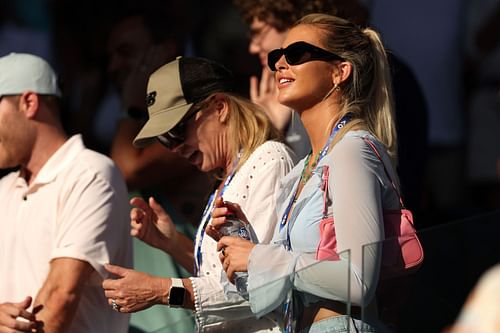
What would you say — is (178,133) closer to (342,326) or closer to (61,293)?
(61,293)

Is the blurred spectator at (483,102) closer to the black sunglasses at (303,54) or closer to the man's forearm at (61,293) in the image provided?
the man's forearm at (61,293)

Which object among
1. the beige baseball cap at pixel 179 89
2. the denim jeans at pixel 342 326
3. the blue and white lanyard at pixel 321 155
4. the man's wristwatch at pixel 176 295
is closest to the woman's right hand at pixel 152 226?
the beige baseball cap at pixel 179 89

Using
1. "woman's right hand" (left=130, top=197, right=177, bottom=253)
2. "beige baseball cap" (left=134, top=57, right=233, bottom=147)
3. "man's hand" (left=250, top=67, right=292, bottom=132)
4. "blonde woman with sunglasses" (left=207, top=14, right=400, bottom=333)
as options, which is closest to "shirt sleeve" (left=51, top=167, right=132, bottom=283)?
"woman's right hand" (left=130, top=197, right=177, bottom=253)

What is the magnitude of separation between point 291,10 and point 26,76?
113cm

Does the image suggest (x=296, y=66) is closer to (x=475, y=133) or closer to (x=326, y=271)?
(x=326, y=271)

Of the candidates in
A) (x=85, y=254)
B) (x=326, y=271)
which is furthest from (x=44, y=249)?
(x=326, y=271)

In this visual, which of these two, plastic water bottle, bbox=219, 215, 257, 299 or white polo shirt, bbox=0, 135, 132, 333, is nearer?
plastic water bottle, bbox=219, 215, 257, 299

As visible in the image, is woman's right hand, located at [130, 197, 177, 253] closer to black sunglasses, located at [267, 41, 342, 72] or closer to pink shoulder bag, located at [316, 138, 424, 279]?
black sunglasses, located at [267, 41, 342, 72]

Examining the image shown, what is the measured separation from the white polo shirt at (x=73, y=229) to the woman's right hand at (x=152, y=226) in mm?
317

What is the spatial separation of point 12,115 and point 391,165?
1.99 metres

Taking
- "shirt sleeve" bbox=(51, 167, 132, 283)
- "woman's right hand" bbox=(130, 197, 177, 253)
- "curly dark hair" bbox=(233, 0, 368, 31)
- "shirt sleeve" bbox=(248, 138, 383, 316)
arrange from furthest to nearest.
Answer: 1. "curly dark hair" bbox=(233, 0, 368, 31)
2. "shirt sleeve" bbox=(51, 167, 132, 283)
3. "woman's right hand" bbox=(130, 197, 177, 253)
4. "shirt sleeve" bbox=(248, 138, 383, 316)

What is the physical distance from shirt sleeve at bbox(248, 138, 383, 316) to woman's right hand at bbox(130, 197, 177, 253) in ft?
3.04

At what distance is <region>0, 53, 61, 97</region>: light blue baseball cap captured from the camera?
534cm

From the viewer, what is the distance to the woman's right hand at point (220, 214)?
163 inches
